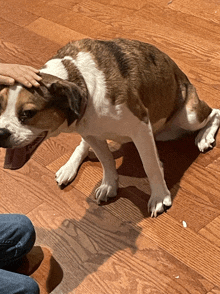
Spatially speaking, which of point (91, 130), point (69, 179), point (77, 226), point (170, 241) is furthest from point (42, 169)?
point (170, 241)

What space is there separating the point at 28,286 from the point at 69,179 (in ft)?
2.15

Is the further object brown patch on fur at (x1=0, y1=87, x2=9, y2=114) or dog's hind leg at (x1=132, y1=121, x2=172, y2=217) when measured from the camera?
dog's hind leg at (x1=132, y1=121, x2=172, y2=217)

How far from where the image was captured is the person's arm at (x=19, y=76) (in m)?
1.47

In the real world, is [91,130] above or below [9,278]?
above

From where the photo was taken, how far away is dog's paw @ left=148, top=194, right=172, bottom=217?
73.5 inches

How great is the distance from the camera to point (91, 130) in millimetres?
1687

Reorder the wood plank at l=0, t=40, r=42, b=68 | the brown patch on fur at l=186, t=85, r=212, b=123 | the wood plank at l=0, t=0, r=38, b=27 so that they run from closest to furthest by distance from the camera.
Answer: the brown patch on fur at l=186, t=85, r=212, b=123
the wood plank at l=0, t=40, r=42, b=68
the wood plank at l=0, t=0, r=38, b=27

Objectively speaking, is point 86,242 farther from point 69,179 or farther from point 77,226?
point 69,179

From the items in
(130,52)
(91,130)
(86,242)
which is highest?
(130,52)

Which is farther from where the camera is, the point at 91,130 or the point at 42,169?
the point at 42,169

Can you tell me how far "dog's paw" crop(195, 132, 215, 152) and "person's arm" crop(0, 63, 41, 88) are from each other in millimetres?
887

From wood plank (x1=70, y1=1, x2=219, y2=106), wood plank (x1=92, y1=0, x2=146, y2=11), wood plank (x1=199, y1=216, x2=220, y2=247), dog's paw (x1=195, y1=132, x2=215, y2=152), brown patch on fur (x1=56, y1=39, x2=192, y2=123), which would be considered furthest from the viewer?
wood plank (x1=92, y1=0, x2=146, y2=11)

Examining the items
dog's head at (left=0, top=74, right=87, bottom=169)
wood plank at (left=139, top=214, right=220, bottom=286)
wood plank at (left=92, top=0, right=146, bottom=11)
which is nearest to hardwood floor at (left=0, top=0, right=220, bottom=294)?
wood plank at (left=139, top=214, right=220, bottom=286)

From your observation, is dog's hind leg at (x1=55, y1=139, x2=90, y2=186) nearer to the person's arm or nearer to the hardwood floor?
the hardwood floor
